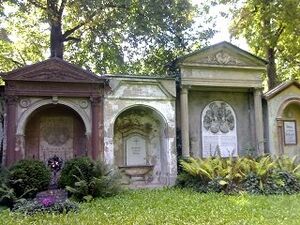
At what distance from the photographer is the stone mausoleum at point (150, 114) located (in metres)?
13.0

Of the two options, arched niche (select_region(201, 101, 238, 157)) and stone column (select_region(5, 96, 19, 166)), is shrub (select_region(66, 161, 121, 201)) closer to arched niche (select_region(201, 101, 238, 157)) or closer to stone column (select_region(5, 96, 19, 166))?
stone column (select_region(5, 96, 19, 166))

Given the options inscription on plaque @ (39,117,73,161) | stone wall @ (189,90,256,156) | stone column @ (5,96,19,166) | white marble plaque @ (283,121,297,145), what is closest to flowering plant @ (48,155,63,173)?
inscription on plaque @ (39,117,73,161)

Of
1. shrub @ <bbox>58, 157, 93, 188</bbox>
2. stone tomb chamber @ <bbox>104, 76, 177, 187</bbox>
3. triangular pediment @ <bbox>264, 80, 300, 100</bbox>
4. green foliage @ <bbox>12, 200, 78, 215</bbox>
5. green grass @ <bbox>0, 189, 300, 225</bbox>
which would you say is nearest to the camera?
green grass @ <bbox>0, 189, 300, 225</bbox>

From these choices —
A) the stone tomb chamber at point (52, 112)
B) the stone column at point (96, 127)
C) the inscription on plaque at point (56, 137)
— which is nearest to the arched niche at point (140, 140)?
the stone column at point (96, 127)

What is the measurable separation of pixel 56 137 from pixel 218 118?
6905 millimetres

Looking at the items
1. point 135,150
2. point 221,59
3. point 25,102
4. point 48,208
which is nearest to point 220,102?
point 221,59

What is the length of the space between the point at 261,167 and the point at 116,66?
906 cm

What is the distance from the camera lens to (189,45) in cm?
1852

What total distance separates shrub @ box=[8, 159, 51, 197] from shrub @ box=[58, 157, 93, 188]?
1.73 ft

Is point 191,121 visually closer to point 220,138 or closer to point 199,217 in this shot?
point 220,138

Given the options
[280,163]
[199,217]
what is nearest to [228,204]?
[199,217]

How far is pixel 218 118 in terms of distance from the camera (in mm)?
16344

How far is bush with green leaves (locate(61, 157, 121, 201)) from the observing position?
10484 mm

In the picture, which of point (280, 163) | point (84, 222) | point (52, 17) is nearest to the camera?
point (84, 222)
